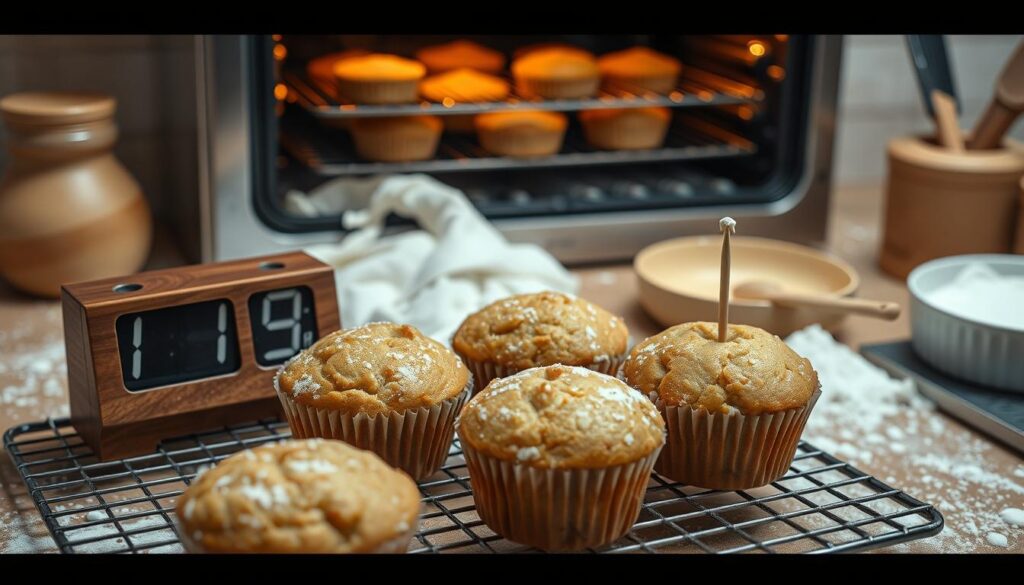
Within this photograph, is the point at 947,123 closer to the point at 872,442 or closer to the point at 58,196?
the point at 872,442

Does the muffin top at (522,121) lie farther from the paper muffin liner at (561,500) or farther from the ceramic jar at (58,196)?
the paper muffin liner at (561,500)

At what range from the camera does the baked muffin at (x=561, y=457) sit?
1076mm

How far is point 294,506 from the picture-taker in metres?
0.97

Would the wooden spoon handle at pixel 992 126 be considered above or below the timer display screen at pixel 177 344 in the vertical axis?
above

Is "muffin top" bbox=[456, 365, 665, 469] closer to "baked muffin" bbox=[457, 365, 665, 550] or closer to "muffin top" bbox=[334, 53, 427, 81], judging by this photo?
"baked muffin" bbox=[457, 365, 665, 550]

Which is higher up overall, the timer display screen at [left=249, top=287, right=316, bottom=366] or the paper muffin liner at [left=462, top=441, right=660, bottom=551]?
the timer display screen at [left=249, top=287, right=316, bottom=366]

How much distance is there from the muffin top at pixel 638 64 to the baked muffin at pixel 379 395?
1.03 metres

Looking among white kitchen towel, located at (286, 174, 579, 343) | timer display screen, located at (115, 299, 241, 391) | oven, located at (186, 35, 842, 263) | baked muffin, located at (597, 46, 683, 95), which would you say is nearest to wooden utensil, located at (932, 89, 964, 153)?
oven, located at (186, 35, 842, 263)

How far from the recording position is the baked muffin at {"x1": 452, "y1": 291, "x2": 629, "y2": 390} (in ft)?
4.40

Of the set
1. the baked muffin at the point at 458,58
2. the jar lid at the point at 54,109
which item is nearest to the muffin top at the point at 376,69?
the baked muffin at the point at 458,58

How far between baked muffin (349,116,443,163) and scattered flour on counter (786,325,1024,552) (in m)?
0.76

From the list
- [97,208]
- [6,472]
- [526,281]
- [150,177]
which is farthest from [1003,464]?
[150,177]

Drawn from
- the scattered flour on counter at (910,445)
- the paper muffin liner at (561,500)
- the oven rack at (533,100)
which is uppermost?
the oven rack at (533,100)
